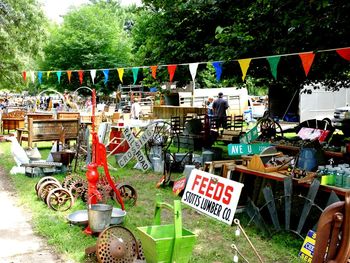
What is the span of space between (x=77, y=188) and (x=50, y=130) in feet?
17.2

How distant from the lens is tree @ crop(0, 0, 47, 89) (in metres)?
19.6

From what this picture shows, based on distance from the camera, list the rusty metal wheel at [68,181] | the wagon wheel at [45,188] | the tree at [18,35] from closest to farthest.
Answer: the wagon wheel at [45,188] < the rusty metal wheel at [68,181] < the tree at [18,35]

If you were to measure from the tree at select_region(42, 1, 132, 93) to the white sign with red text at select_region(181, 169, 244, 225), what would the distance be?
29647 millimetres

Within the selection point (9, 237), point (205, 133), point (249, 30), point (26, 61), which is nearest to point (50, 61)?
point (26, 61)

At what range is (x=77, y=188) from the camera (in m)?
6.93

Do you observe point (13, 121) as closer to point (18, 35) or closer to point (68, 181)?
point (18, 35)

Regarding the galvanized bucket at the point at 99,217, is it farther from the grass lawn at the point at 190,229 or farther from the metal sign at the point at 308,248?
the metal sign at the point at 308,248

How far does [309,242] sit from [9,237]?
11.9 ft

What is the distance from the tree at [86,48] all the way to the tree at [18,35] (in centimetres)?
1250

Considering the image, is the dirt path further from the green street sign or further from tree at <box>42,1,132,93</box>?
tree at <box>42,1,132,93</box>

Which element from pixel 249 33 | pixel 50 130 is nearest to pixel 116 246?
pixel 249 33

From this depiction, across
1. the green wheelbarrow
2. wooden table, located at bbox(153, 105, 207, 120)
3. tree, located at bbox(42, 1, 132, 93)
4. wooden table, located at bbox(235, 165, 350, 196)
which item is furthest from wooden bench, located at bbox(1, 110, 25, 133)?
tree, located at bbox(42, 1, 132, 93)

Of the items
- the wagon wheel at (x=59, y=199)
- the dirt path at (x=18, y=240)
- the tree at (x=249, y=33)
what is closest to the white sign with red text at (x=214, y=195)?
the dirt path at (x=18, y=240)

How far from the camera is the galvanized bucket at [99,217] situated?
15.9 ft
